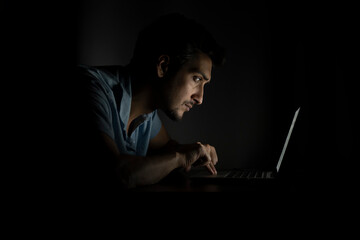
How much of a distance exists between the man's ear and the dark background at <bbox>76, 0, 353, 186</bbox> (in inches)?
22.3

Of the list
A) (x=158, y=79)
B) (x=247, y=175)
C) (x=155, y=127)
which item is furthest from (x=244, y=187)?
(x=155, y=127)

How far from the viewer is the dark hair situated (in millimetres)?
1234

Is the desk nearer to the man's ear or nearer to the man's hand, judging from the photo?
the man's hand

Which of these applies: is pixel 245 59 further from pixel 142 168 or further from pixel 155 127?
pixel 142 168

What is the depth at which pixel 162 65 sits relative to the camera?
1.24m

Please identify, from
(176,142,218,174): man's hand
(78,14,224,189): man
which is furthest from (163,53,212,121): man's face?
(176,142,218,174): man's hand

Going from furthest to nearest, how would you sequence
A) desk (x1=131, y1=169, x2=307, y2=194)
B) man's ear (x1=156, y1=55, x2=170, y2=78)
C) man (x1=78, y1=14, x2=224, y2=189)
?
man's ear (x1=156, y1=55, x2=170, y2=78)
man (x1=78, y1=14, x2=224, y2=189)
desk (x1=131, y1=169, x2=307, y2=194)

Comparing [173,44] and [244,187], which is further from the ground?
[173,44]

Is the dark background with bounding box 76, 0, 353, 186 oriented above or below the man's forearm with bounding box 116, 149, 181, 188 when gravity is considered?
above

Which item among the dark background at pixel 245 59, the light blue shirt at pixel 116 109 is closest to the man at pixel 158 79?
the light blue shirt at pixel 116 109

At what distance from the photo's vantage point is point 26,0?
155cm

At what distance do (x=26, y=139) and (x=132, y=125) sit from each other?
463 millimetres

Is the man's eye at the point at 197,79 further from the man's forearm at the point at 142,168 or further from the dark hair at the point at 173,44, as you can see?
the man's forearm at the point at 142,168

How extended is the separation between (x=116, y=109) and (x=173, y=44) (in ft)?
1.18
